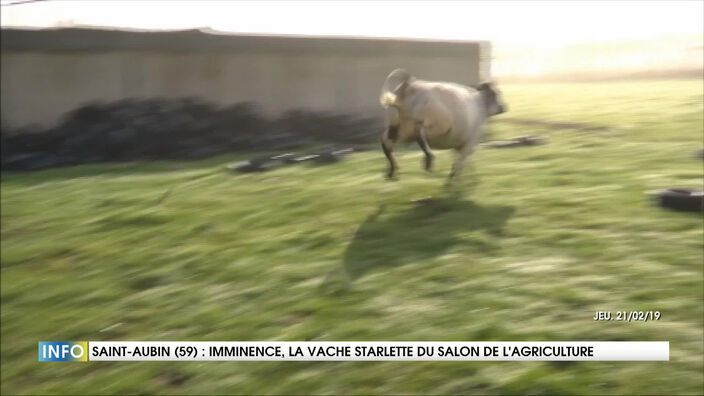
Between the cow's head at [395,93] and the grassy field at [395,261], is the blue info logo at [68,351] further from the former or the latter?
the cow's head at [395,93]

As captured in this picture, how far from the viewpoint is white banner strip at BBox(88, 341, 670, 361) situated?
3.49m

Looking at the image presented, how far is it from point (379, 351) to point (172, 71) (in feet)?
18.3

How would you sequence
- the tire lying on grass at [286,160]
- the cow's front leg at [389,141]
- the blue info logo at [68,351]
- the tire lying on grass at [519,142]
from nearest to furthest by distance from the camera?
the blue info logo at [68,351] → the cow's front leg at [389,141] → the tire lying on grass at [519,142] → the tire lying on grass at [286,160]

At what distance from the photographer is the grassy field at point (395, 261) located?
12.3 feet

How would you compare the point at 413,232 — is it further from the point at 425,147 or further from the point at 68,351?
the point at 68,351

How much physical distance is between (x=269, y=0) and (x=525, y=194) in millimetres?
2388

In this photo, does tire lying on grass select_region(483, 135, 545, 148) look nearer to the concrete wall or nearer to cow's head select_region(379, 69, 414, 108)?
cow's head select_region(379, 69, 414, 108)

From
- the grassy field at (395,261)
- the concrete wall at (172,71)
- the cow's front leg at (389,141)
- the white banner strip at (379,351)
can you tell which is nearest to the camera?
the white banner strip at (379,351)

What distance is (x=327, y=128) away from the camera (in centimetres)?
725

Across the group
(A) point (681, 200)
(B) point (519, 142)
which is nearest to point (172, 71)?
(B) point (519, 142)

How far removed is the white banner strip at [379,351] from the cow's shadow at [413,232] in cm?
69

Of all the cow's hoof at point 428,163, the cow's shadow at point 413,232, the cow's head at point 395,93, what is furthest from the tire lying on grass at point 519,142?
the cow's head at point 395,93

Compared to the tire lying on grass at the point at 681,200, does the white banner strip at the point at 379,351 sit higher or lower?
→ lower

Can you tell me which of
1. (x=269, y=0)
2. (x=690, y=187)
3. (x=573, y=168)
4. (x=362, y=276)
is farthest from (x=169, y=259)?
(x=690, y=187)
